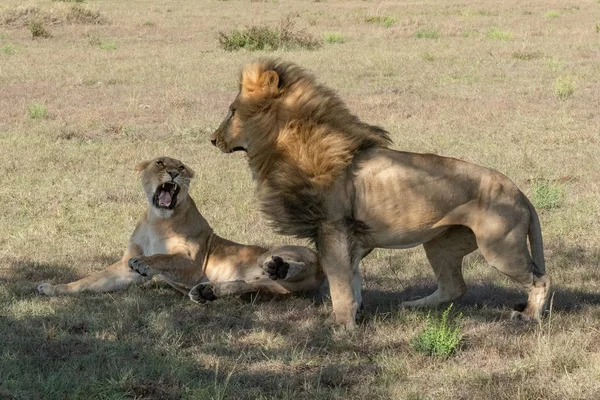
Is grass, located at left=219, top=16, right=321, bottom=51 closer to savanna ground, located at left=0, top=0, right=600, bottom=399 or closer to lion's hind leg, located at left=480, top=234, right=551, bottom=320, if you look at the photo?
savanna ground, located at left=0, top=0, right=600, bottom=399

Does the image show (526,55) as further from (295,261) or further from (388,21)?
(295,261)

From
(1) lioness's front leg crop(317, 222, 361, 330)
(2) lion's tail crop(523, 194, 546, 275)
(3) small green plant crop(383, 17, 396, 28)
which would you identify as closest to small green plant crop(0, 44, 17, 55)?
(3) small green plant crop(383, 17, 396, 28)

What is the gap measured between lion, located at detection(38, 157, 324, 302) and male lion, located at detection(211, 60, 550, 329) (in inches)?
27.9

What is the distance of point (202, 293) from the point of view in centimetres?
589

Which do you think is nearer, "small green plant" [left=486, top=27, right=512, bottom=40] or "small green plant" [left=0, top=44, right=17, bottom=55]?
"small green plant" [left=0, top=44, right=17, bottom=55]

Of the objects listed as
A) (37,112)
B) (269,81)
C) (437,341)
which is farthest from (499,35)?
(437,341)

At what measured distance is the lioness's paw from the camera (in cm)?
638

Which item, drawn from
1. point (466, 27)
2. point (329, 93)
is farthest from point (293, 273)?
point (466, 27)

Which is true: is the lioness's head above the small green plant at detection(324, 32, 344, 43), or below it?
above

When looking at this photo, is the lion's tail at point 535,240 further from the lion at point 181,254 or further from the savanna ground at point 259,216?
the lion at point 181,254

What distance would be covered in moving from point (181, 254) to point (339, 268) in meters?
1.34

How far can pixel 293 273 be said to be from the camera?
6.04 meters

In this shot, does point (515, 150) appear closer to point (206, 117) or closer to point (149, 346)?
point (206, 117)

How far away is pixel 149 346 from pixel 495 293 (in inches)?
101
